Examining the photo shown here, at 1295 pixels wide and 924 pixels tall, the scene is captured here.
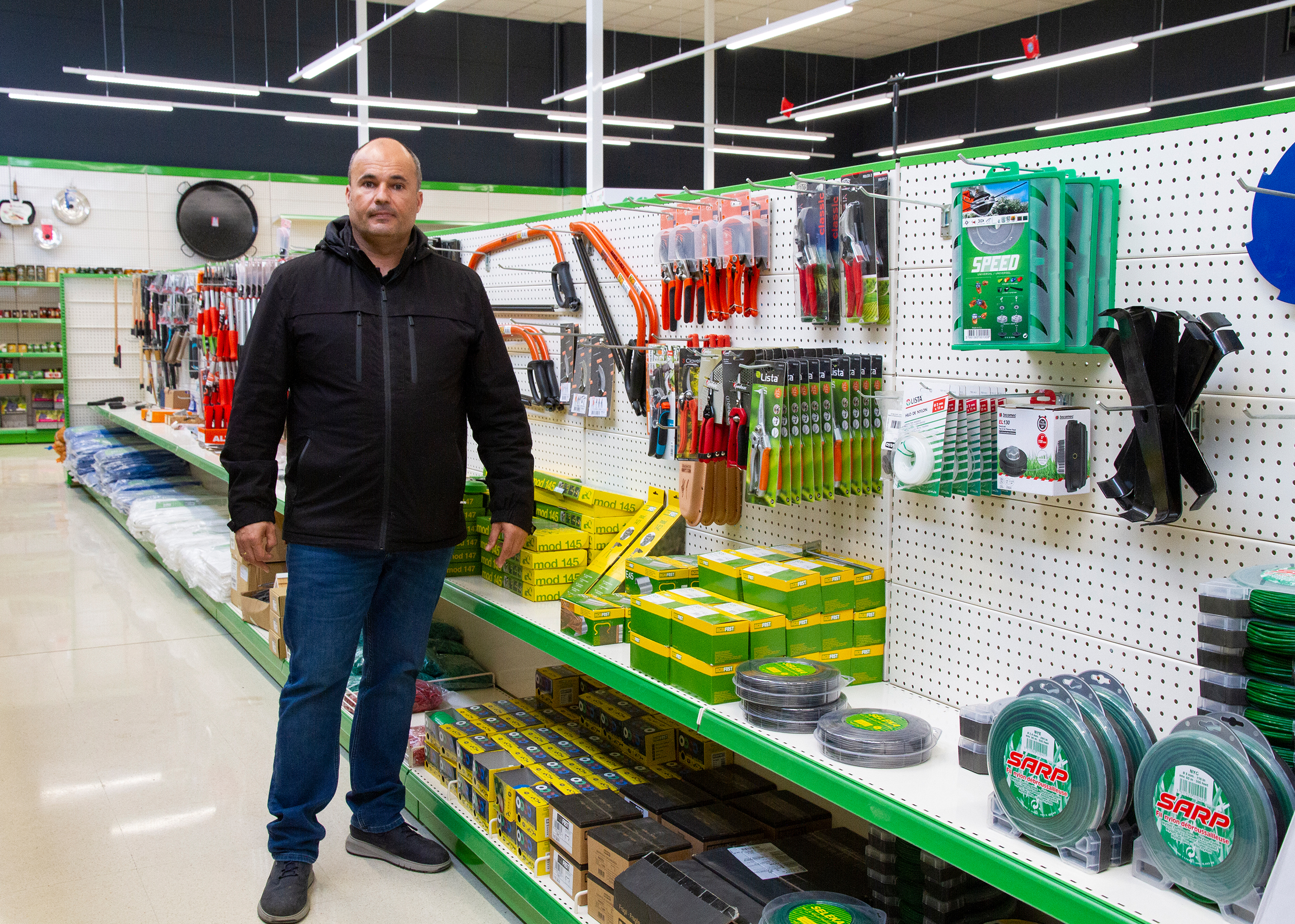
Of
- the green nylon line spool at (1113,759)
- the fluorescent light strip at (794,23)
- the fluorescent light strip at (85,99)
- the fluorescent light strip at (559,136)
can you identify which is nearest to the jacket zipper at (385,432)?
the green nylon line spool at (1113,759)

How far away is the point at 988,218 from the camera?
1865 millimetres

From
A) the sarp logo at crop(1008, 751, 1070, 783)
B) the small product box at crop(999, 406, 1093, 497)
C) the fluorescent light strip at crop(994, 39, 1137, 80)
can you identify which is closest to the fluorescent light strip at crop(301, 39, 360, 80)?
the fluorescent light strip at crop(994, 39, 1137, 80)

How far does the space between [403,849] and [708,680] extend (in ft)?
4.25

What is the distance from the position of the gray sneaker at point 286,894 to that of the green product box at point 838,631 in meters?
1.51

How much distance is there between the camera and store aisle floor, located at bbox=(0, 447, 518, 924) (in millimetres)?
2818

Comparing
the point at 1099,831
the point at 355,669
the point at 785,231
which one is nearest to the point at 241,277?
the point at 355,669

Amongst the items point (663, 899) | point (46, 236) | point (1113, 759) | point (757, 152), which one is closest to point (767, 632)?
point (663, 899)

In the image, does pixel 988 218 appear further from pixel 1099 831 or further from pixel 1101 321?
pixel 1099 831

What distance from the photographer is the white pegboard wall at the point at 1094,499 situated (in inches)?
65.7

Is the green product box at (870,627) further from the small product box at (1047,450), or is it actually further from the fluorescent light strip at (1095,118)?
the fluorescent light strip at (1095,118)

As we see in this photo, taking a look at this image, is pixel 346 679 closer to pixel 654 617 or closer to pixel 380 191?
pixel 654 617

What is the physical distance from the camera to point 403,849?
299 centimetres

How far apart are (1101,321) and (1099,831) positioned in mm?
844

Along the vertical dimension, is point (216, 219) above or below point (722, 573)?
above
